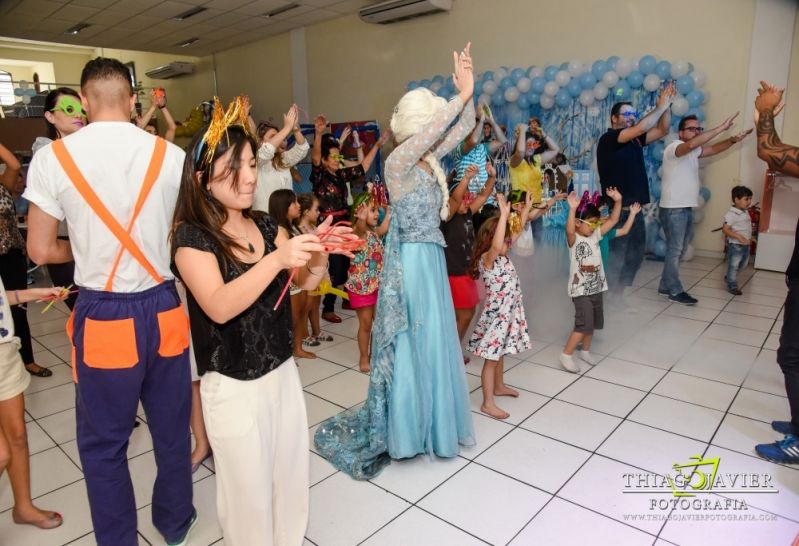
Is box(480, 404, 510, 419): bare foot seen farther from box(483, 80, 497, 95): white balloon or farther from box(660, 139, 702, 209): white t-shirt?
box(483, 80, 497, 95): white balloon

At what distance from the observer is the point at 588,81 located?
21.5 ft

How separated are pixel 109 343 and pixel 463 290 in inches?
80.2

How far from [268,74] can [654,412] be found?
10.8m

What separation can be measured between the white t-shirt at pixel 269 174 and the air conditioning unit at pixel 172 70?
1007 centimetres

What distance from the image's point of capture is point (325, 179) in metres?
4.76

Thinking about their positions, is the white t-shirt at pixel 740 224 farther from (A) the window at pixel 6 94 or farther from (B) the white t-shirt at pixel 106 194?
(A) the window at pixel 6 94

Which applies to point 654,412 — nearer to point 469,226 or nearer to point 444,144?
point 469,226

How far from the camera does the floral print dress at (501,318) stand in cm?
295

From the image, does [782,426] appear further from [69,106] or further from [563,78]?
[563,78]

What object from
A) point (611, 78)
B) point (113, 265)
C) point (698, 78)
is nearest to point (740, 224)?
point (698, 78)

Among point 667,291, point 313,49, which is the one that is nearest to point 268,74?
point 313,49

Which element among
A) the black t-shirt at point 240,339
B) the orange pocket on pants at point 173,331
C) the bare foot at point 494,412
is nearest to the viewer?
the black t-shirt at point 240,339

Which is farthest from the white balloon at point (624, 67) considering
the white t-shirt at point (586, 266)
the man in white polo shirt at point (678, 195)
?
the white t-shirt at point (586, 266)

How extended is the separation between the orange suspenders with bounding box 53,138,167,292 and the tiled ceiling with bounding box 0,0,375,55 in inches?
306
